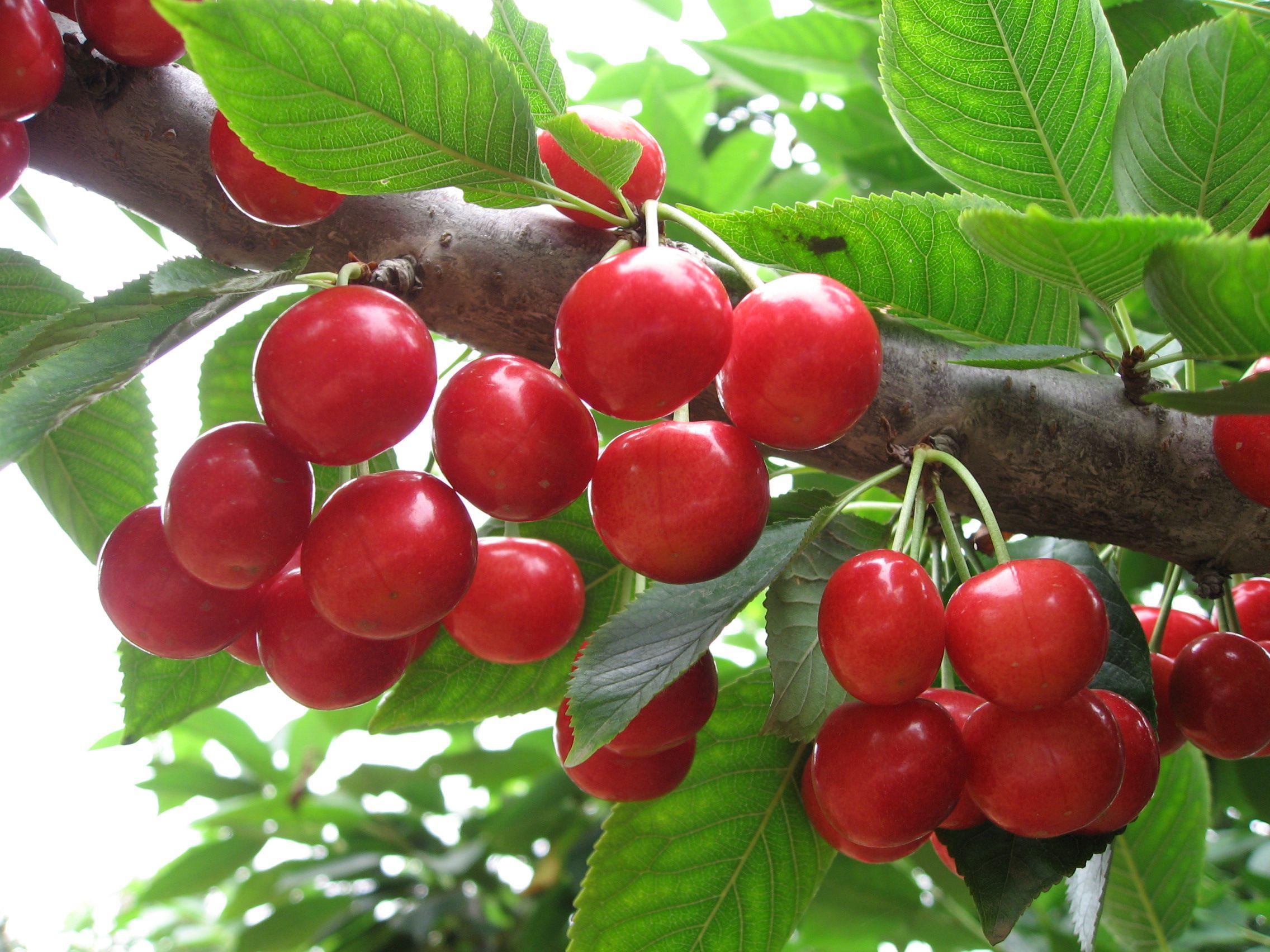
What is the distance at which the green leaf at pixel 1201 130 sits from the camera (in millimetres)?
839

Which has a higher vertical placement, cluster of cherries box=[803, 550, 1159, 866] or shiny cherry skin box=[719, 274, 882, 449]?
shiny cherry skin box=[719, 274, 882, 449]

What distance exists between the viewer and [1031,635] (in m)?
0.72

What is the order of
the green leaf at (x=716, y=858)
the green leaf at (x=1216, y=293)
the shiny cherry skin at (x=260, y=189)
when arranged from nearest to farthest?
the green leaf at (x=1216, y=293) → the shiny cherry skin at (x=260, y=189) → the green leaf at (x=716, y=858)

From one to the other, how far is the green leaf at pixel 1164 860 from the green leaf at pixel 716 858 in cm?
68

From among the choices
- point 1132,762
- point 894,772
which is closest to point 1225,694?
point 1132,762

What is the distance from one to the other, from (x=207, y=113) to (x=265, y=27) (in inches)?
15.2

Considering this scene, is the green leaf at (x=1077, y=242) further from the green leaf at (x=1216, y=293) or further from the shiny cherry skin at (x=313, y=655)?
the shiny cherry skin at (x=313, y=655)

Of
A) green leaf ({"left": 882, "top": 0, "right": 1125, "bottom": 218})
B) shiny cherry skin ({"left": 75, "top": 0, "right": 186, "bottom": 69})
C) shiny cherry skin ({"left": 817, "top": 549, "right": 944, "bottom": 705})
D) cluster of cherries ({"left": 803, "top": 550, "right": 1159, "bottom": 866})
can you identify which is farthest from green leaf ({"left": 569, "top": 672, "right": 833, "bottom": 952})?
shiny cherry skin ({"left": 75, "top": 0, "right": 186, "bottom": 69})

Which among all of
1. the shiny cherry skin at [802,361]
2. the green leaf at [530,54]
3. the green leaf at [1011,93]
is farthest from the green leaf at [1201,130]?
the green leaf at [530,54]

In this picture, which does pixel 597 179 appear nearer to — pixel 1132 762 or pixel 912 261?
pixel 912 261

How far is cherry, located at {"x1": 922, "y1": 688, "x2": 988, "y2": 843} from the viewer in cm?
87

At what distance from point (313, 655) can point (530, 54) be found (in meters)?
0.57

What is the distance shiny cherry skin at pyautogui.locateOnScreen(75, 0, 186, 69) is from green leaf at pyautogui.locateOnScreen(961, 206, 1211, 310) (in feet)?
2.42

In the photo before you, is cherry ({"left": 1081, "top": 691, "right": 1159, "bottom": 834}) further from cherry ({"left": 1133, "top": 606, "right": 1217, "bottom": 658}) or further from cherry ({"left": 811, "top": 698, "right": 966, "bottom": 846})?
cherry ({"left": 1133, "top": 606, "right": 1217, "bottom": 658})
